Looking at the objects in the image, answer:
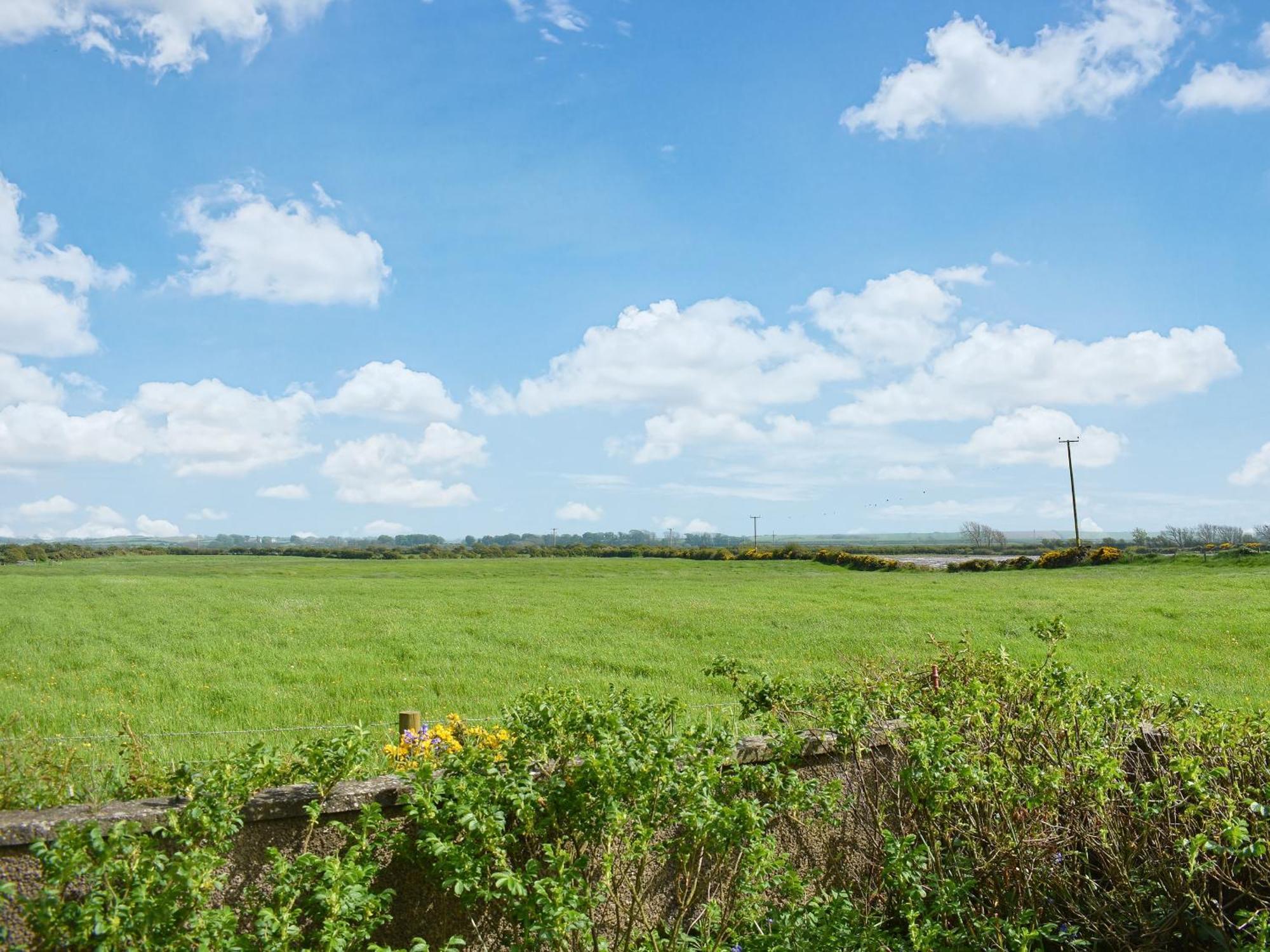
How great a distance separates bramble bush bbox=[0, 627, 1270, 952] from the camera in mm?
3646

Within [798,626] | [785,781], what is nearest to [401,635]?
[798,626]

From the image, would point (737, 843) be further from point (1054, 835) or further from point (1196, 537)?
point (1196, 537)

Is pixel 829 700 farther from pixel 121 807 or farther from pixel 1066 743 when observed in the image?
pixel 121 807

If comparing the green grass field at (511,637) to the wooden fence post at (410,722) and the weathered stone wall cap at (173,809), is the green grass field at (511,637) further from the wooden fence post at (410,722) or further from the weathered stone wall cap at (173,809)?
the weathered stone wall cap at (173,809)

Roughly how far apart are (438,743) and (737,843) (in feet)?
8.40

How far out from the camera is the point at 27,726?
1064 centimetres

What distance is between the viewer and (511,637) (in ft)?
64.9

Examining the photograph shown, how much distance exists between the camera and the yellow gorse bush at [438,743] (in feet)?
15.8

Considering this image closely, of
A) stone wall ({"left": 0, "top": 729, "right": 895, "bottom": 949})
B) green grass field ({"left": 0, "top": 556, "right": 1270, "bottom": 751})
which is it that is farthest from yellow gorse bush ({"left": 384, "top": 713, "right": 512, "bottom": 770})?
green grass field ({"left": 0, "top": 556, "right": 1270, "bottom": 751})

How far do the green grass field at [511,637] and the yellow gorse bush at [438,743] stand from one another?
5097 mm

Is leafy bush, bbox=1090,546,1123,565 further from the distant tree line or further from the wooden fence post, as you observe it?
the wooden fence post

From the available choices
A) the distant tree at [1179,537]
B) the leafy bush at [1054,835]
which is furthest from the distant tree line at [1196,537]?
the leafy bush at [1054,835]

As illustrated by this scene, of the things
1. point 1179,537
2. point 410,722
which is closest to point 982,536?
point 1179,537

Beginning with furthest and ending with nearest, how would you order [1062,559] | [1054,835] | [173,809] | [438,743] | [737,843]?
[1062,559]
[438,743]
[1054,835]
[737,843]
[173,809]
